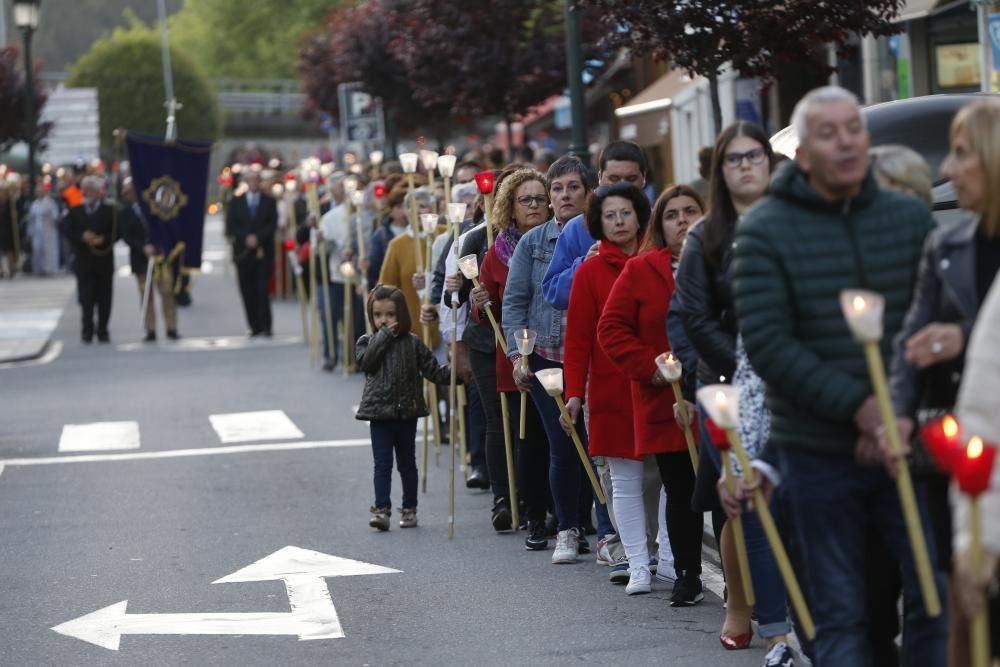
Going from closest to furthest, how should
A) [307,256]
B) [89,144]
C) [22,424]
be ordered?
[22,424] < [307,256] < [89,144]

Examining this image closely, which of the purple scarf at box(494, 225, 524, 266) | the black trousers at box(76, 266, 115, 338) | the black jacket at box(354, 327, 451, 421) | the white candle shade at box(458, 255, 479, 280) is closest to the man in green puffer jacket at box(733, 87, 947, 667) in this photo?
the purple scarf at box(494, 225, 524, 266)

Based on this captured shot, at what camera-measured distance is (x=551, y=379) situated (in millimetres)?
8812

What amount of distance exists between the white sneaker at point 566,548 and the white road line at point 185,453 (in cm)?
497

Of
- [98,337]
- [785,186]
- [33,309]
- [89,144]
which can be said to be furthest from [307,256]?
[89,144]

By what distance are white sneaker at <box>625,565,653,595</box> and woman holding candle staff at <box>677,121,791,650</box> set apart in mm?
1577

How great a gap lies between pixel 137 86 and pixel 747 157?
3290 inches

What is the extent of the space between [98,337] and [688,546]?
18.4 meters

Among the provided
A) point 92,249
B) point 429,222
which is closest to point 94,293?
point 92,249

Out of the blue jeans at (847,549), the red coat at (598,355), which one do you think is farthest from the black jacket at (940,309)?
the red coat at (598,355)

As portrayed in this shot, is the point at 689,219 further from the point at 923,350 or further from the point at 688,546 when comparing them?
the point at 923,350

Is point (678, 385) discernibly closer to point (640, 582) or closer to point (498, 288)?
point (640, 582)

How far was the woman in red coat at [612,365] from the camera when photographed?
8688 millimetres

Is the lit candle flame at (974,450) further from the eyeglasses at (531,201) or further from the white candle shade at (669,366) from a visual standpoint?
the eyeglasses at (531,201)

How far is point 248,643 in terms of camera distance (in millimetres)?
7957
